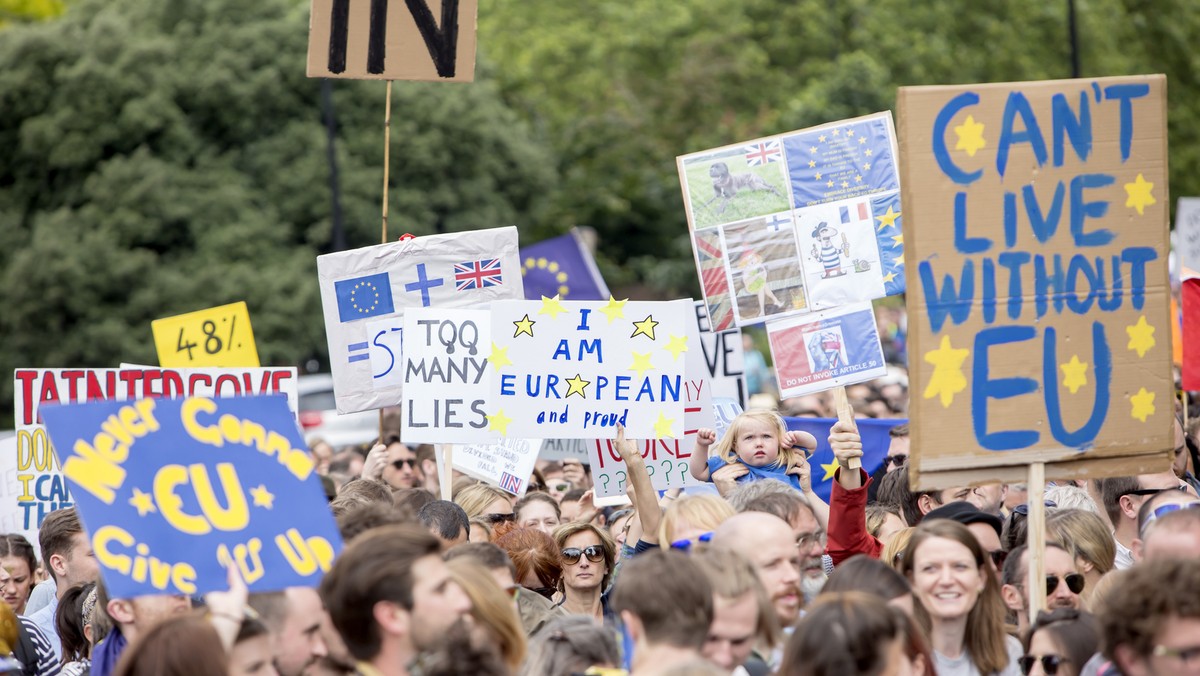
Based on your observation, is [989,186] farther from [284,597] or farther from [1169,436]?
[284,597]

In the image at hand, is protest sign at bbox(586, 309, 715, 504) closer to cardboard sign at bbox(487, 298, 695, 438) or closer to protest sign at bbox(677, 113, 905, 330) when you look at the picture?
protest sign at bbox(677, 113, 905, 330)

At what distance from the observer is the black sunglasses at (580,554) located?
6.92m

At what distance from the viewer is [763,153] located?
27.9ft

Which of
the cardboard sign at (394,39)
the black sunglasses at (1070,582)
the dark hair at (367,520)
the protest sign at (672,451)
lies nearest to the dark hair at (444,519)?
the dark hair at (367,520)

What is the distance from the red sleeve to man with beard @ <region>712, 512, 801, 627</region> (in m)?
1.13

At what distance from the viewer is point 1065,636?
5.11 meters

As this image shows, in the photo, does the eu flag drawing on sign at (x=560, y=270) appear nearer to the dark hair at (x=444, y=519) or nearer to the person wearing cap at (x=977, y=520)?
the dark hair at (x=444, y=519)

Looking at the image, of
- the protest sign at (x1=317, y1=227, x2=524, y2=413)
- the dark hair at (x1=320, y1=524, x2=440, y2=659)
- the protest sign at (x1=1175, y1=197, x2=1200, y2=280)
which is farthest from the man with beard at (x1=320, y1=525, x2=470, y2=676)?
the protest sign at (x1=1175, y1=197, x2=1200, y2=280)

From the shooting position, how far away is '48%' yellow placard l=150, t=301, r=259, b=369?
11367 millimetres

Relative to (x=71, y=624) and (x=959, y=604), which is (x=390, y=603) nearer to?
(x=959, y=604)

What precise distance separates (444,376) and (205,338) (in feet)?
10.6

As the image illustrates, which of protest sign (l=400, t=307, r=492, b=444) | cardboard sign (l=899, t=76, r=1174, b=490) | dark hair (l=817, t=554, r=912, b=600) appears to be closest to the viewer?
dark hair (l=817, t=554, r=912, b=600)

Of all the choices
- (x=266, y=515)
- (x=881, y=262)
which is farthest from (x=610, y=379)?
(x=266, y=515)

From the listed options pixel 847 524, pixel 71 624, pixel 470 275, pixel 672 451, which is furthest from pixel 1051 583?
pixel 470 275
